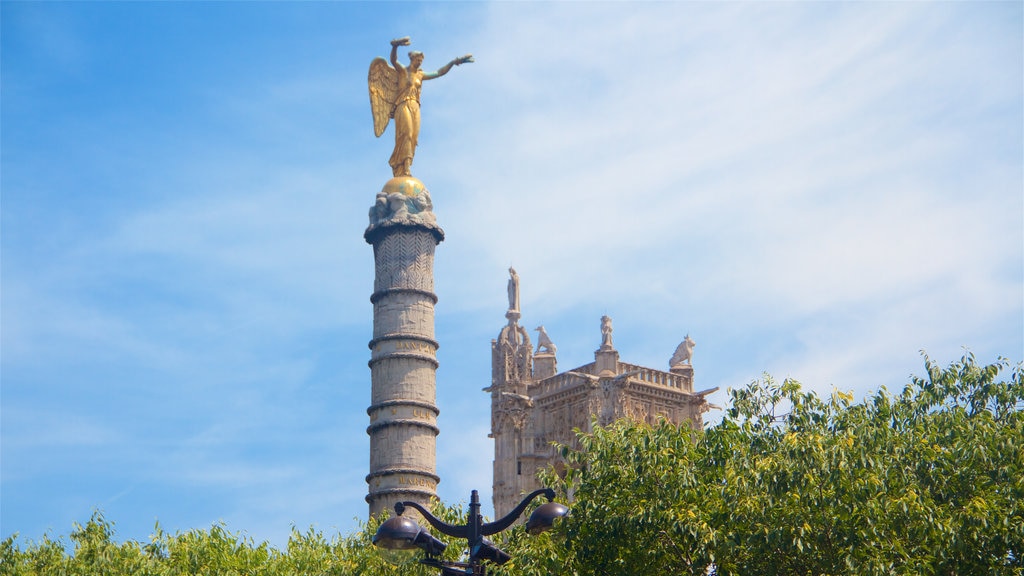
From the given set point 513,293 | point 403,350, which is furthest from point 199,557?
point 513,293

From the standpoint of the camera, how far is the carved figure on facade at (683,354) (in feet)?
197

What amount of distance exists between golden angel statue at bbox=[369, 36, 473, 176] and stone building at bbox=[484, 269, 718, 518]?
14512mm

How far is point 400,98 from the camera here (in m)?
43.8

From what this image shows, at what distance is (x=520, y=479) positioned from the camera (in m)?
58.3

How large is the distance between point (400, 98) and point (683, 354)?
68.0 feet

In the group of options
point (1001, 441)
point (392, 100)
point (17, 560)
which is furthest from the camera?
point (392, 100)

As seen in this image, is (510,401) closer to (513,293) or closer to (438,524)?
(513,293)

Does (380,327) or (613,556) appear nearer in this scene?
(613,556)

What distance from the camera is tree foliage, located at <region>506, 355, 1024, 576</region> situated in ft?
71.8

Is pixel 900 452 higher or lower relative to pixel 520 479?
lower

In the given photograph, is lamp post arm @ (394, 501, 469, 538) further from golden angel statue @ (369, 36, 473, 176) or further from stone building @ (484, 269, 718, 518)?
stone building @ (484, 269, 718, 518)

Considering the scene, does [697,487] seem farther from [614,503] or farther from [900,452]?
[900,452]

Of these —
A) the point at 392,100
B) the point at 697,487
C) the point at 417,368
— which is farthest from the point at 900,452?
the point at 392,100

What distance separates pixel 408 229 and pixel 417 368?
396 centimetres
